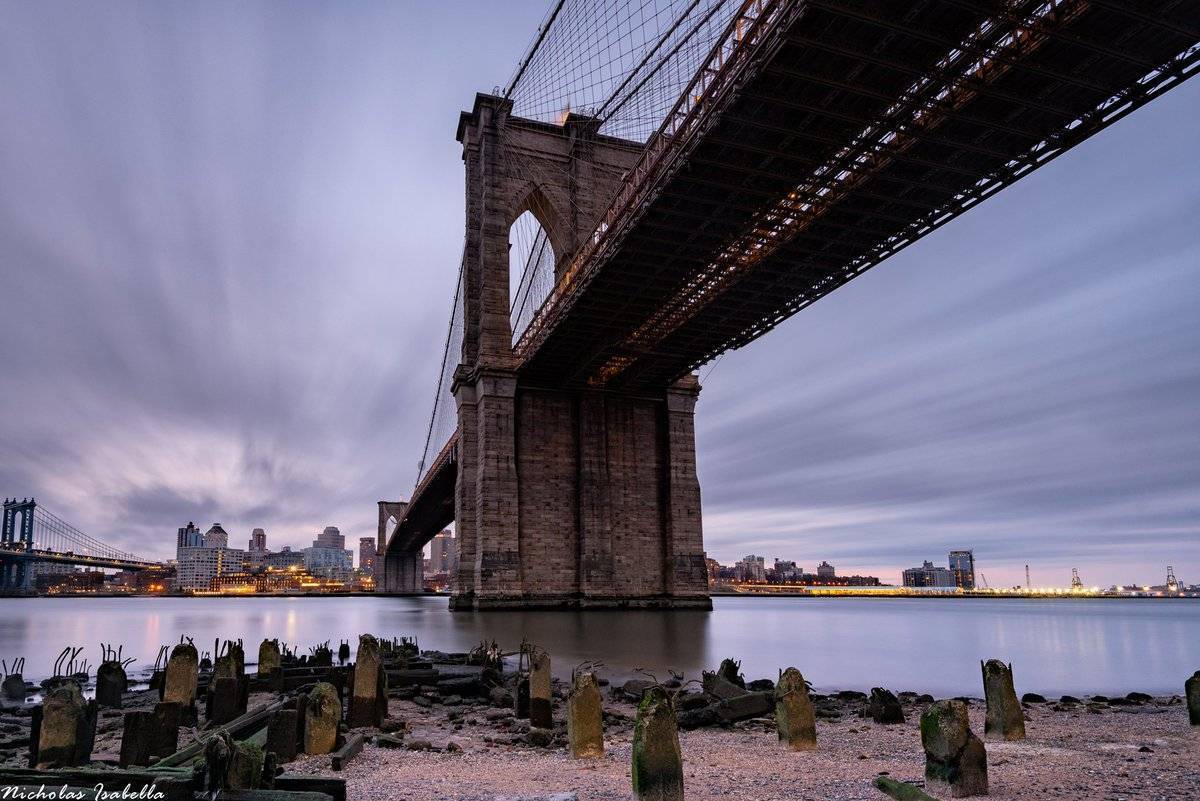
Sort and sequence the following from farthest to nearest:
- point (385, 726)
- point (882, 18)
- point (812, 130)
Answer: point (812, 130), point (882, 18), point (385, 726)

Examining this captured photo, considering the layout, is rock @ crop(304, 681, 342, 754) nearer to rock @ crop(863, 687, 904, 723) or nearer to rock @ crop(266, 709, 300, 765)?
rock @ crop(266, 709, 300, 765)

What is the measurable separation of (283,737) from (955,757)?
5.08 meters

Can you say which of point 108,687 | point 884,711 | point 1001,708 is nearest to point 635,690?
point 884,711

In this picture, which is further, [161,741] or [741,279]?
[741,279]

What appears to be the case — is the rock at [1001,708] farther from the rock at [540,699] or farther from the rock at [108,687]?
the rock at [108,687]

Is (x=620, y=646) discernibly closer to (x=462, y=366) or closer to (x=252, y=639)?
(x=252, y=639)

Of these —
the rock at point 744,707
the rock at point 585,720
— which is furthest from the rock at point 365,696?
the rock at point 744,707

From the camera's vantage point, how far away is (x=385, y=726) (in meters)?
8.45

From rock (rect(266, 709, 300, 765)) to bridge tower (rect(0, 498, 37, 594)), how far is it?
131469mm

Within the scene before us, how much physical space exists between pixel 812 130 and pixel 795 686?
16377 millimetres

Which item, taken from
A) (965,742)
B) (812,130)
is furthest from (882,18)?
(965,742)

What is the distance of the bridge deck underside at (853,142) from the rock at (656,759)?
14.4 metres

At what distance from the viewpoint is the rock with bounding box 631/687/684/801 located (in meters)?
5.20

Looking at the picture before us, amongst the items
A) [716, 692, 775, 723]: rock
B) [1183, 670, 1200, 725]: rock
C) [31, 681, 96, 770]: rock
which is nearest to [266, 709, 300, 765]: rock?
[31, 681, 96, 770]: rock
